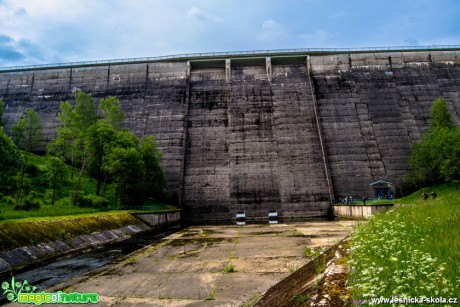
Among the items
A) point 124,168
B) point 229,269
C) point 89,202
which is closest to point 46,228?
point 229,269

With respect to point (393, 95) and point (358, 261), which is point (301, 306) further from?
point (393, 95)

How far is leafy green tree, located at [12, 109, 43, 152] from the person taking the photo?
40.2 m

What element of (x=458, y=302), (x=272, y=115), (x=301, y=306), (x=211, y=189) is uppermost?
(x=272, y=115)

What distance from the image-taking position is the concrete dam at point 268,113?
1491 inches

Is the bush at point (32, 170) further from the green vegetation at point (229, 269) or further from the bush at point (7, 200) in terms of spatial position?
the green vegetation at point (229, 269)

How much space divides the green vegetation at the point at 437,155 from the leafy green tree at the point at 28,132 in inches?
1856

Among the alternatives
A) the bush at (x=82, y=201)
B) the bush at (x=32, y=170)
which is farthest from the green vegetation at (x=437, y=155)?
the bush at (x=32, y=170)

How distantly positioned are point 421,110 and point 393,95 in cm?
418

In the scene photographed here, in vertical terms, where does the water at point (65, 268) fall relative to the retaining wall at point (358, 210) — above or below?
below

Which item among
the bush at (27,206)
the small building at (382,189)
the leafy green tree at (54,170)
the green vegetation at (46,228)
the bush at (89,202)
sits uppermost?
the leafy green tree at (54,170)

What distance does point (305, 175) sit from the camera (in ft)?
127

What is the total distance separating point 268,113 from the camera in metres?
44.7

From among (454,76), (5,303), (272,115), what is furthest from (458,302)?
(454,76)

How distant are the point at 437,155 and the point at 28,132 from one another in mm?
49651
